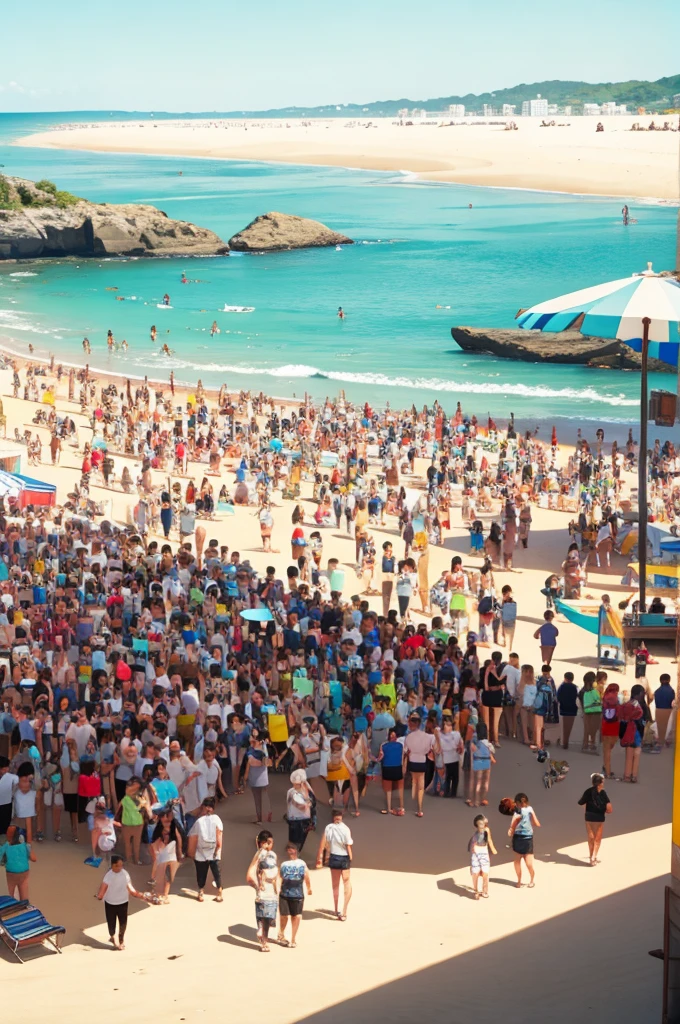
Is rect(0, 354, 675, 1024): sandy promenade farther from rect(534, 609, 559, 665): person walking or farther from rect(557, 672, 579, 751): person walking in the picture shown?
rect(534, 609, 559, 665): person walking

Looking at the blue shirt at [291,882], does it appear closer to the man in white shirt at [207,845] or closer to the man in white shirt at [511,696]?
the man in white shirt at [207,845]

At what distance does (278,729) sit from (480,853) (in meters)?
2.60

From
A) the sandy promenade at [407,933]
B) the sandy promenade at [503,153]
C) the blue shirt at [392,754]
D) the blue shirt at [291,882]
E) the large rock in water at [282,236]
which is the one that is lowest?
the sandy promenade at [407,933]

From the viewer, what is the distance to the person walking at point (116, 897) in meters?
9.09

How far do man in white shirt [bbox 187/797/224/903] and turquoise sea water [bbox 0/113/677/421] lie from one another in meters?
27.1

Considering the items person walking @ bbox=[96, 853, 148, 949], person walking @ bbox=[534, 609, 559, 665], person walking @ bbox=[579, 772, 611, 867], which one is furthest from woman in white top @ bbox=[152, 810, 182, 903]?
person walking @ bbox=[534, 609, 559, 665]

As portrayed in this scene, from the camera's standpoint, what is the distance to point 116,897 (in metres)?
9.10

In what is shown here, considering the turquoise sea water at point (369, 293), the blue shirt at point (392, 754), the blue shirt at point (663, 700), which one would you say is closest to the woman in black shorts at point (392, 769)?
the blue shirt at point (392, 754)

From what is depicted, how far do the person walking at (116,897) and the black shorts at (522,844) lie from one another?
2889mm

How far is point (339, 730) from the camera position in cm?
1215

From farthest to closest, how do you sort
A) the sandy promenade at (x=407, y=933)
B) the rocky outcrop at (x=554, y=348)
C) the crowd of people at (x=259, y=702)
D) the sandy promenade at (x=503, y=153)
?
the sandy promenade at (x=503, y=153) < the rocky outcrop at (x=554, y=348) < the crowd of people at (x=259, y=702) < the sandy promenade at (x=407, y=933)

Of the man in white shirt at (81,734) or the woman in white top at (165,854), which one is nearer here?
the woman in white top at (165,854)

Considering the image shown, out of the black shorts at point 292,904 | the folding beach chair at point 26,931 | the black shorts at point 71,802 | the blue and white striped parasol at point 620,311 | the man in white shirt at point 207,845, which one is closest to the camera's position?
the folding beach chair at point 26,931

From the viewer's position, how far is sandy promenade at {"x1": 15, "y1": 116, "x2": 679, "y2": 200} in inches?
4508
